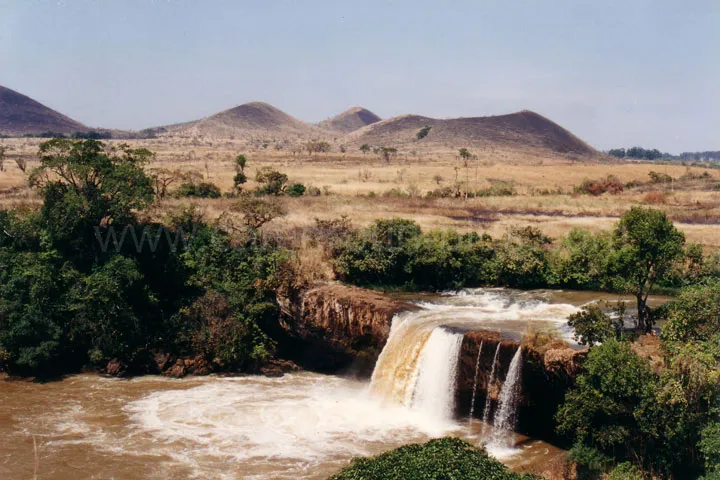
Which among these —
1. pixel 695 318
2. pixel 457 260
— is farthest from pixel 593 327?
pixel 457 260

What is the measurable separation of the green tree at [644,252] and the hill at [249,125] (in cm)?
14701

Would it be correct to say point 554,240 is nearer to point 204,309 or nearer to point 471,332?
point 471,332

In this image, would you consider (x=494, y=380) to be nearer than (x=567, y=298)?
Yes

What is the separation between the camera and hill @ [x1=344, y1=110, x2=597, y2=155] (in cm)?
13000

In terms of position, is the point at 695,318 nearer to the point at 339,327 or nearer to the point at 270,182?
the point at 339,327

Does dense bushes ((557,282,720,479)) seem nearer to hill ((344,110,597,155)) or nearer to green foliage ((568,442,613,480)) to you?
green foliage ((568,442,613,480))

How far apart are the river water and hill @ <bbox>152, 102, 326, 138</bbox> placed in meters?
140

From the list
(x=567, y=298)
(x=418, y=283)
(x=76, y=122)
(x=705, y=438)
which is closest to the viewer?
(x=705, y=438)

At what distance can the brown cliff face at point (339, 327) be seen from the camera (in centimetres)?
2431

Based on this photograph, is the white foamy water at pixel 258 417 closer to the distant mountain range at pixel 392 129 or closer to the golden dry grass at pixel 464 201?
the golden dry grass at pixel 464 201

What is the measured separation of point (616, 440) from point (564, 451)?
2.51 meters

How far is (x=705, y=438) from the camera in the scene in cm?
1412

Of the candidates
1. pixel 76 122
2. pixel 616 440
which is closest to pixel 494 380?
pixel 616 440

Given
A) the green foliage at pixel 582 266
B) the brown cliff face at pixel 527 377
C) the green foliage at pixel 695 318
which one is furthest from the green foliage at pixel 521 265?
the green foliage at pixel 695 318
